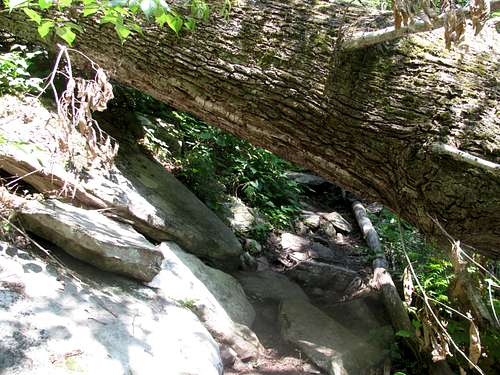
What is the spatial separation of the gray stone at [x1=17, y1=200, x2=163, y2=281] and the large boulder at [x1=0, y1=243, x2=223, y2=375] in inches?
4.5

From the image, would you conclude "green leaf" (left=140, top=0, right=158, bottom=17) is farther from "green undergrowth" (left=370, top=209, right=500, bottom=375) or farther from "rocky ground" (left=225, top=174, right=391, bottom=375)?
"rocky ground" (left=225, top=174, right=391, bottom=375)

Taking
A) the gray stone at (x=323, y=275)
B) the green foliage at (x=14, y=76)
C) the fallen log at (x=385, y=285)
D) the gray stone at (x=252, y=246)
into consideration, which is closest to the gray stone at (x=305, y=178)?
the fallen log at (x=385, y=285)

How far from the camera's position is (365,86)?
3262mm

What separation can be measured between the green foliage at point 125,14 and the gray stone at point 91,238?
1.32 m

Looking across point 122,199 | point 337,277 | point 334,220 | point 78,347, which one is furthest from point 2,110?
point 334,220

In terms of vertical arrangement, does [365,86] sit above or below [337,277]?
above

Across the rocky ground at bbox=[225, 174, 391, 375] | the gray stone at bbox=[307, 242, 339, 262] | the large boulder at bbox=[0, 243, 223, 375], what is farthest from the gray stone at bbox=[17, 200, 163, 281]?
the gray stone at bbox=[307, 242, 339, 262]

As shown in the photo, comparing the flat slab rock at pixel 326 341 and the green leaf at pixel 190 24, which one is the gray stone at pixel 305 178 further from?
the green leaf at pixel 190 24

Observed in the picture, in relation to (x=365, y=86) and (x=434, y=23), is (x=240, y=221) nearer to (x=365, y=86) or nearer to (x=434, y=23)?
(x=365, y=86)

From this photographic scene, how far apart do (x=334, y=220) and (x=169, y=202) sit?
398 cm

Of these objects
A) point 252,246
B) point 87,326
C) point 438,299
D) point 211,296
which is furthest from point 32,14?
point 252,246

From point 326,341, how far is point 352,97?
246 centimetres

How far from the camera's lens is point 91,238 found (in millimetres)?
3576

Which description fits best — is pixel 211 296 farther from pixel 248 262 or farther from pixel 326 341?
pixel 248 262
